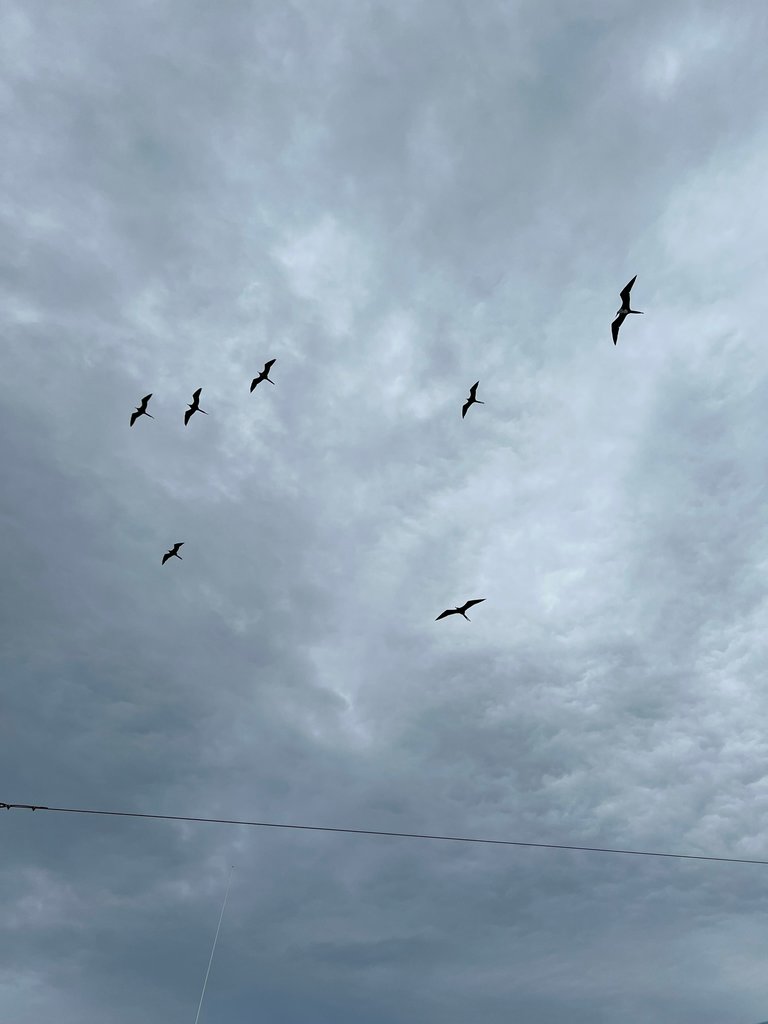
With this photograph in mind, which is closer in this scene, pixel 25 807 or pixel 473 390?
pixel 25 807

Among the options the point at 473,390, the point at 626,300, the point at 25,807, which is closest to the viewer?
the point at 25,807

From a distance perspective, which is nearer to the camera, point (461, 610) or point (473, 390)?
Answer: point (461, 610)

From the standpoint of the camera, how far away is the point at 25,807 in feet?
206

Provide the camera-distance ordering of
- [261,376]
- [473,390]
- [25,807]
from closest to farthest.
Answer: [25,807] < [473,390] < [261,376]

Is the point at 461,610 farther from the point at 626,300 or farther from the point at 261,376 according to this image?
the point at 261,376

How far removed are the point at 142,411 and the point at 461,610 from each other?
2354 inches

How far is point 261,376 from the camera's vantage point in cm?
11156

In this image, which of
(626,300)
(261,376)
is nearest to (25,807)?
(261,376)

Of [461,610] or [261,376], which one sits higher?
[261,376]

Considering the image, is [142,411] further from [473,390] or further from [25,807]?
[25,807]

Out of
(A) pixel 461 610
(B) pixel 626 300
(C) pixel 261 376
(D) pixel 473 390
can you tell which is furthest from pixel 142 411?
(B) pixel 626 300

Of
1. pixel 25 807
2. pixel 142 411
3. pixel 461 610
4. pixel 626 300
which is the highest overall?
pixel 142 411

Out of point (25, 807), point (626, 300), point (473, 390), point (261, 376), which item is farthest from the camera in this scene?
point (261, 376)

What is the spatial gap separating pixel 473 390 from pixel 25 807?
6980 centimetres
